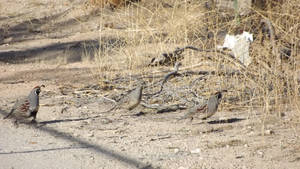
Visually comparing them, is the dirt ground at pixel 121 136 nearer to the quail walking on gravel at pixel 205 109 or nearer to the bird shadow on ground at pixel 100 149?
the bird shadow on ground at pixel 100 149

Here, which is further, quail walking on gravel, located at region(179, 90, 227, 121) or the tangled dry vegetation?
the tangled dry vegetation

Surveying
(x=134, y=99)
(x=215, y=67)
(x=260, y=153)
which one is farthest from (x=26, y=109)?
(x=260, y=153)

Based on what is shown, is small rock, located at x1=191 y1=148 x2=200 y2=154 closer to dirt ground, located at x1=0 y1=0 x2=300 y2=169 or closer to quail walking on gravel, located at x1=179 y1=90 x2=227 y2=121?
dirt ground, located at x1=0 y1=0 x2=300 y2=169

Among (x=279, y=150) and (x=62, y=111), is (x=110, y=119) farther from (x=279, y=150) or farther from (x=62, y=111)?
(x=279, y=150)

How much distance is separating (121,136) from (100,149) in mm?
628

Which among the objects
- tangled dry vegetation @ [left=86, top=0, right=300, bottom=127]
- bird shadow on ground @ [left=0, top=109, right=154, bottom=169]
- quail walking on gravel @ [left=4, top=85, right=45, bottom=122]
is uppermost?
tangled dry vegetation @ [left=86, top=0, right=300, bottom=127]

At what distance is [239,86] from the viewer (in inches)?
329

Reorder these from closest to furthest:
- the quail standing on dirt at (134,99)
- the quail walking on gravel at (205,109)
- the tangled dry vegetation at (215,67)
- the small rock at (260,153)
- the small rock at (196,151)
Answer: the small rock at (260,153) → the small rock at (196,151) → the quail walking on gravel at (205,109) → the tangled dry vegetation at (215,67) → the quail standing on dirt at (134,99)

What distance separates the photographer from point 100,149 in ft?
20.4

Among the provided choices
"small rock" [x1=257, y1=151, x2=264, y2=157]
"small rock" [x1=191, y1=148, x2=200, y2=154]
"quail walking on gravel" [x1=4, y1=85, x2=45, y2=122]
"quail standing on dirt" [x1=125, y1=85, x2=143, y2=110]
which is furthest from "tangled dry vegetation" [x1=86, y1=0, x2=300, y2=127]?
"quail walking on gravel" [x1=4, y1=85, x2=45, y2=122]

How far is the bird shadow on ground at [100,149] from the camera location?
18.5ft

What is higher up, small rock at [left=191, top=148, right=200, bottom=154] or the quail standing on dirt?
the quail standing on dirt

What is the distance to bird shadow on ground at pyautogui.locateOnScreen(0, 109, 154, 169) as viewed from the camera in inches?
222

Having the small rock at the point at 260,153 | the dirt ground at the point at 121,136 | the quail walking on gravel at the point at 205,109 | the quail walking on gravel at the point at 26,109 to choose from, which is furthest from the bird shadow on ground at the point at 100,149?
the quail walking on gravel at the point at 205,109
